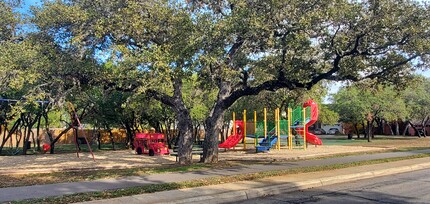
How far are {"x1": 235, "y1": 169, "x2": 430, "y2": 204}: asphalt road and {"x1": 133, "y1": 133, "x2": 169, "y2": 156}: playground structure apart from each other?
51.5ft

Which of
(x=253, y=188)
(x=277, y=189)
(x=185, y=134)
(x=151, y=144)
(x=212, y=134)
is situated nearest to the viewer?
(x=253, y=188)

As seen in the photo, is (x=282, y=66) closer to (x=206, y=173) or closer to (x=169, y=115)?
(x=206, y=173)

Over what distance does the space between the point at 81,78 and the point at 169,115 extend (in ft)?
56.4

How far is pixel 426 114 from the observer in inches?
1890

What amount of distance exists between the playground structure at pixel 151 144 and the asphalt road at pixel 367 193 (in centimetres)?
1569

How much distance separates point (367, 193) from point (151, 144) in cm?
1766

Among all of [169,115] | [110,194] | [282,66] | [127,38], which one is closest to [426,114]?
[169,115]

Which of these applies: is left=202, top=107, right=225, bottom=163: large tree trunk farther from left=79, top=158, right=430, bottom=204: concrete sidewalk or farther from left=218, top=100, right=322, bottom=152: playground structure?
left=218, top=100, right=322, bottom=152: playground structure

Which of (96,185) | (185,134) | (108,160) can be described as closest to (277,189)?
(96,185)

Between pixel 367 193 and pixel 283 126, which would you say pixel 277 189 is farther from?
pixel 283 126

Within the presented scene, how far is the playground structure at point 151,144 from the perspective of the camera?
2630cm

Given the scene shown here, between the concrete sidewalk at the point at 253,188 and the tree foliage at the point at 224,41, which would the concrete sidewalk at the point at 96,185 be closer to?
the concrete sidewalk at the point at 253,188

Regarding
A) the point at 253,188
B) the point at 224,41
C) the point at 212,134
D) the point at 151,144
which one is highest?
the point at 224,41

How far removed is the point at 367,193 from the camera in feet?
34.7
